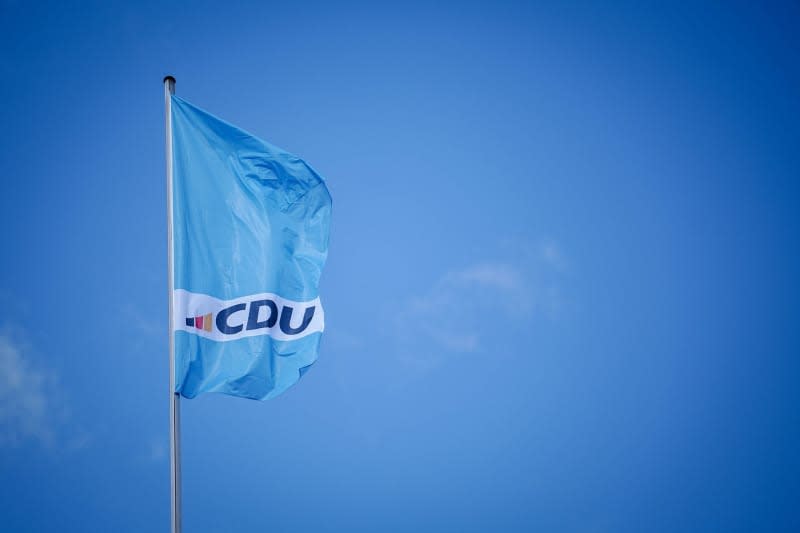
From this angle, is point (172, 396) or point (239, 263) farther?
point (239, 263)

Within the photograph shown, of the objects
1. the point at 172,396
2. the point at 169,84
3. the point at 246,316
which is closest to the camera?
the point at 172,396

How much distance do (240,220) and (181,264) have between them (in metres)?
1.33

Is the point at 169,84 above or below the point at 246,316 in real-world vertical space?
above

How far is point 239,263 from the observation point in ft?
30.2

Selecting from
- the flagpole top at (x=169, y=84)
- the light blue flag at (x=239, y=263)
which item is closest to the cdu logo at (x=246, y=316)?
the light blue flag at (x=239, y=263)

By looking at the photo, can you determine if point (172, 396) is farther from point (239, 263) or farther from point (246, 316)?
point (239, 263)

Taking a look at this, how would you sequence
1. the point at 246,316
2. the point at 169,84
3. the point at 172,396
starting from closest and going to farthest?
1. the point at 172,396
2. the point at 169,84
3. the point at 246,316

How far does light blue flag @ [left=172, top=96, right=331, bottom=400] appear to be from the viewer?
28.1 feet

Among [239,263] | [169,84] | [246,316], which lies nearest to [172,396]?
[246,316]

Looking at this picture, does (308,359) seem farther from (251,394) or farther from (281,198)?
(281,198)

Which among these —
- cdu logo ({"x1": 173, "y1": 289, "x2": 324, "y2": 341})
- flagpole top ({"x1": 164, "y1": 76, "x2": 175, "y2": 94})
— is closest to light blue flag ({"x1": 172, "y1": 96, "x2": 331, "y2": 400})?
cdu logo ({"x1": 173, "y1": 289, "x2": 324, "y2": 341})

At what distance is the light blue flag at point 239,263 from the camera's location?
858 cm

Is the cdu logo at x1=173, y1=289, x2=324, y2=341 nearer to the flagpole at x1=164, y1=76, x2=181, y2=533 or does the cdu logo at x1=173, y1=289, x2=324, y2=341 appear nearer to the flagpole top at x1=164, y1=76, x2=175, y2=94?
the flagpole at x1=164, y1=76, x2=181, y2=533

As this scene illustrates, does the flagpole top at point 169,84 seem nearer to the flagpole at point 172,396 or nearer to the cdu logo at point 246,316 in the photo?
the flagpole at point 172,396
